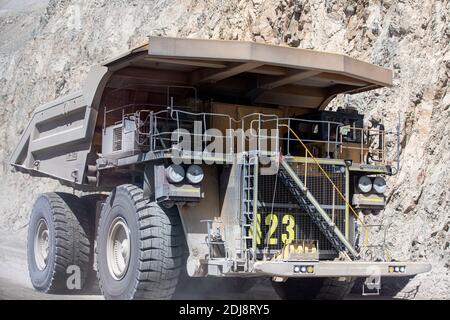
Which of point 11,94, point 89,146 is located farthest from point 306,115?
point 11,94

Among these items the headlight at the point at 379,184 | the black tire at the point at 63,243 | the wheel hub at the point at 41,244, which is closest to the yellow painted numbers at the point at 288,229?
the headlight at the point at 379,184

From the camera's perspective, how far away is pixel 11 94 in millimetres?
32219

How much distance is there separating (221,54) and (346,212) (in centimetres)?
251

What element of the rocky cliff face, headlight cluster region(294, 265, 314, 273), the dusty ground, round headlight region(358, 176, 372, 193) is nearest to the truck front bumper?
headlight cluster region(294, 265, 314, 273)

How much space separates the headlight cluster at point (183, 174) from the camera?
877 cm

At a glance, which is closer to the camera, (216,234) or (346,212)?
(216,234)

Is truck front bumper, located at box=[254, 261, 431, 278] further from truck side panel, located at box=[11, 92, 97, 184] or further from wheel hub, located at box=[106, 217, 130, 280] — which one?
truck side panel, located at box=[11, 92, 97, 184]

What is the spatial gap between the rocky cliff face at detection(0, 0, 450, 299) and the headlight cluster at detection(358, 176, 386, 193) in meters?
1.97

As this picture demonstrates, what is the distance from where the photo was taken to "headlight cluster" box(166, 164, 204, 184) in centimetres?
877

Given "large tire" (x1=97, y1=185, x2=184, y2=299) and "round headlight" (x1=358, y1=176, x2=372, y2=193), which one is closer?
"large tire" (x1=97, y1=185, x2=184, y2=299)

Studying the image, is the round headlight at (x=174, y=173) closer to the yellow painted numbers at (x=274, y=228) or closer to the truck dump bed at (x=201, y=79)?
the yellow painted numbers at (x=274, y=228)

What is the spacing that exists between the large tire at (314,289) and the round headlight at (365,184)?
1.31 m

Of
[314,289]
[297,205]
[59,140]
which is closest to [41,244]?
[59,140]

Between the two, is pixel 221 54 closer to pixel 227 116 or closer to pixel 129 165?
pixel 227 116
